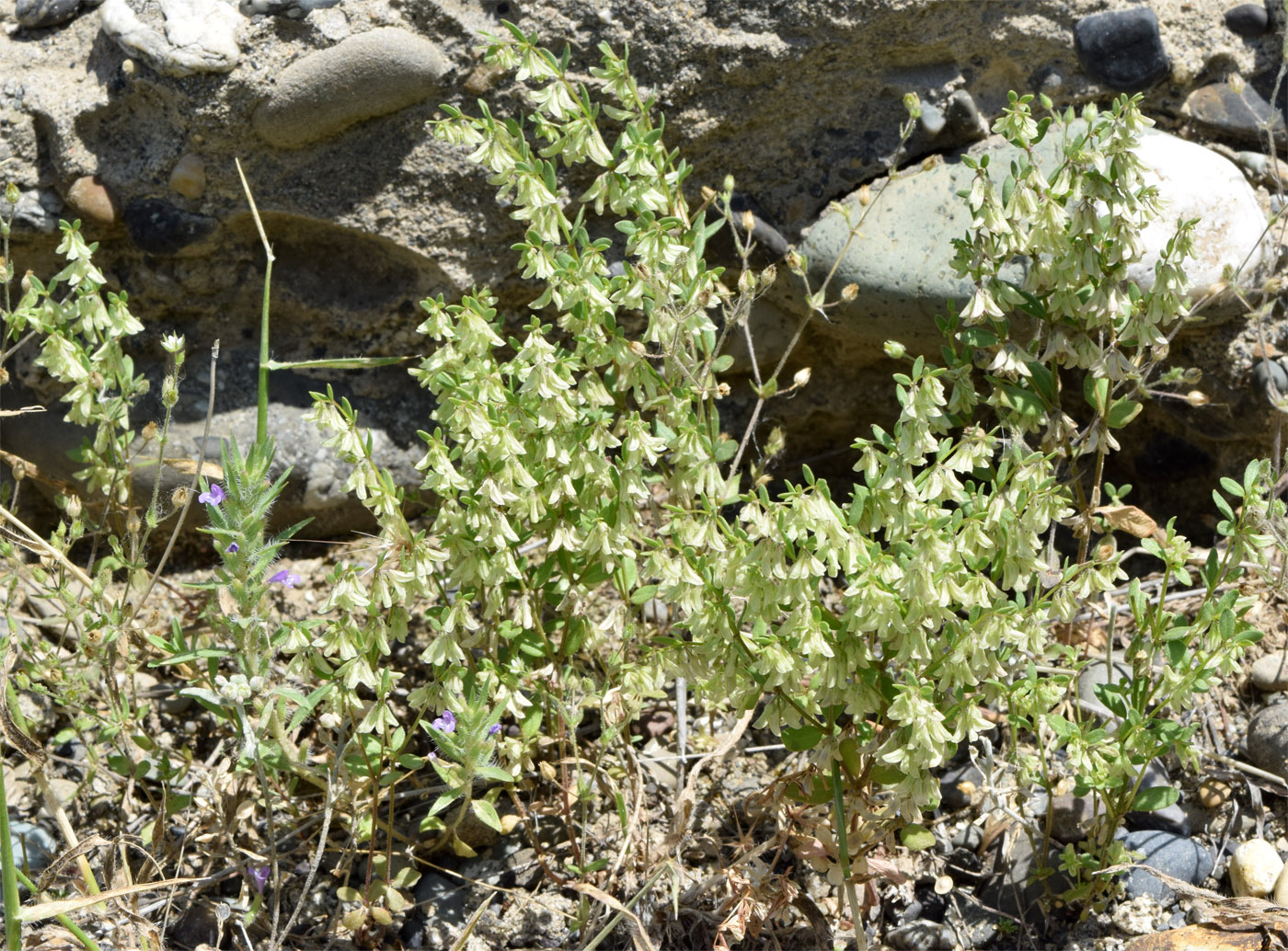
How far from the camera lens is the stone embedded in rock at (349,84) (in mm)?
2916

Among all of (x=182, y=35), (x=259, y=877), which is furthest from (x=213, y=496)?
(x=182, y=35)

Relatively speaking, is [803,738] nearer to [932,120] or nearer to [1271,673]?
[1271,673]

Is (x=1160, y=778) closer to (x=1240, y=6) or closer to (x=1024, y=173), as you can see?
(x=1024, y=173)

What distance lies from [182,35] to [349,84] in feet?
1.38

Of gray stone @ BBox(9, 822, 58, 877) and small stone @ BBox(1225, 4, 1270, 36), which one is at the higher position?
small stone @ BBox(1225, 4, 1270, 36)

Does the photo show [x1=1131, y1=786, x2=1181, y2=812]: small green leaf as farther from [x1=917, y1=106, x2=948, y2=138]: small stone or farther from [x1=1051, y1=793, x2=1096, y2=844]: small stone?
[x1=917, y1=106, x2=948, y2=138]: small stone

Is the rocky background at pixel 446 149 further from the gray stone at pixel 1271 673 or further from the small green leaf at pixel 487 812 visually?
the small green leaf at pixel 487 812

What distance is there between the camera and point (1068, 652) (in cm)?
216

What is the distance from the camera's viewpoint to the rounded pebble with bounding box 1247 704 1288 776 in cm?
248

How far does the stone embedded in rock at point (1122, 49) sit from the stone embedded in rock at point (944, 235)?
0.60 feet

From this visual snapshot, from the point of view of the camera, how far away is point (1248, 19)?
3148 millimetres

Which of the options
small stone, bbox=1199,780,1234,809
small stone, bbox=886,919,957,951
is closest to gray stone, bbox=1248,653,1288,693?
small stone, bbox=1199,780,1234,809

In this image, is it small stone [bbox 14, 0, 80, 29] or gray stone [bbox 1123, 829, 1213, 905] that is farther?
small stone [bbox 14, 0, 80, 29]

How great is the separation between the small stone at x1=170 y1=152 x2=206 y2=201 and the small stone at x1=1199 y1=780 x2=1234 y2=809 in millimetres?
2766
